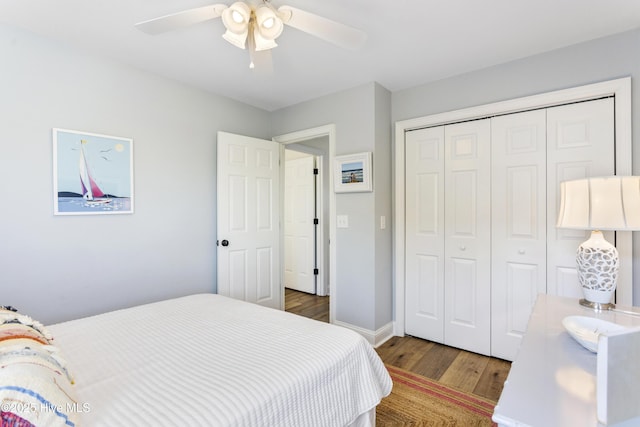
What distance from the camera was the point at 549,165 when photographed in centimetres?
217

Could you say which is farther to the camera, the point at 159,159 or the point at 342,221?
the point at 342,221

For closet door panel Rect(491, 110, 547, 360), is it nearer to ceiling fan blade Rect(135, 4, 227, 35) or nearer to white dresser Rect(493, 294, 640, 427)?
white dresser Rect(493, 294, 640, 427)

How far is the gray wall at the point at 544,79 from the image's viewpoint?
6.26ft

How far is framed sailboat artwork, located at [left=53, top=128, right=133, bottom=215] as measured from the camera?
78.8 inches

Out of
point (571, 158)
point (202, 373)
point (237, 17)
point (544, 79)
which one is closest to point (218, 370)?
point (202, 373)

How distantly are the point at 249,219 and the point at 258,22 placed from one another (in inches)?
75.3

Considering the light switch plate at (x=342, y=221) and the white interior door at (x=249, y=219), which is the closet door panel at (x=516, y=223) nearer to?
the light switch plate at (x=342, y=221)

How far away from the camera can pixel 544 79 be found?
2176 millimetres

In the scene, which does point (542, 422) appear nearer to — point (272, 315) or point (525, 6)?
point (272, 315)

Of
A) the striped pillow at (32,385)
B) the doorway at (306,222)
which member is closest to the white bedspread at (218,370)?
the striped pillow at (32,385)

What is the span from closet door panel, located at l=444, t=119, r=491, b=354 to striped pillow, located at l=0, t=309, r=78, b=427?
2582 mm

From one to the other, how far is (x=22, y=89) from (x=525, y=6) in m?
3.04

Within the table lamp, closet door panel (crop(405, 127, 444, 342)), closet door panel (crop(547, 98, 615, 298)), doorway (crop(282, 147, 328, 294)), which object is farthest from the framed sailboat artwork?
closet door panel (crop(547, 98, 615, 298))

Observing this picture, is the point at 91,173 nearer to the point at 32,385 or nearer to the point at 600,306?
the point at 32,385
